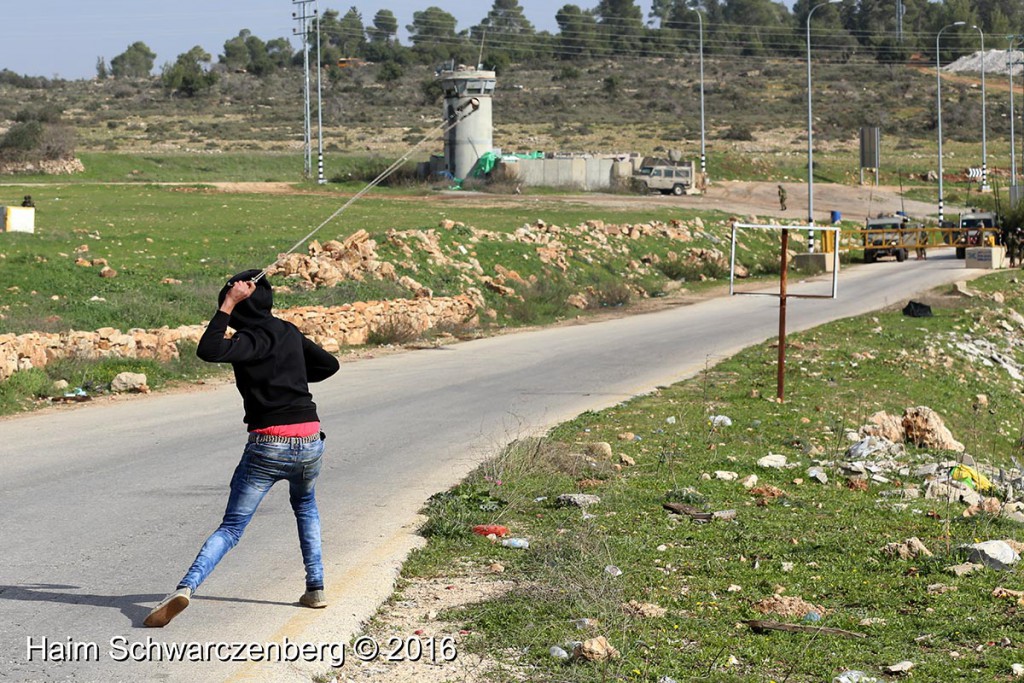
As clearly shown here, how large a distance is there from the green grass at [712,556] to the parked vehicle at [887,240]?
101 ft

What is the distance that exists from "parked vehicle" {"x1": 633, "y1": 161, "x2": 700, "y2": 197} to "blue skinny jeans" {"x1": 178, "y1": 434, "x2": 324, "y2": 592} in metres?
55.7

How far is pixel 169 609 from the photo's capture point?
717 cm

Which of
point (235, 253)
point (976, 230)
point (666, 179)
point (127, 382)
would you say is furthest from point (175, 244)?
point (666, 179)

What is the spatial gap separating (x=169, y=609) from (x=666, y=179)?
56.9m

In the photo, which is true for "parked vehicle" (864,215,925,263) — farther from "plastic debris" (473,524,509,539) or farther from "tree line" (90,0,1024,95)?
"tree line" (90,0,1024,95)

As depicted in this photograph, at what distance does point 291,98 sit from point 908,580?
11939 cm

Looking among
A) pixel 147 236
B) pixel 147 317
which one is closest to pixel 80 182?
pixel 147 236

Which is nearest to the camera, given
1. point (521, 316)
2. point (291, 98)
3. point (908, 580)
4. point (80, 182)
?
point (908, 580)

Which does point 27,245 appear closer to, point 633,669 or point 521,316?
point 521,316

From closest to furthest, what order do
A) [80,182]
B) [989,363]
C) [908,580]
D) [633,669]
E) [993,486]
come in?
[633,669], [908,580], [993,486], [989,363], [80,182]

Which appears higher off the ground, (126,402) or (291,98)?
(291,98)

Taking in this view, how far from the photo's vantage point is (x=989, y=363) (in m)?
24.1

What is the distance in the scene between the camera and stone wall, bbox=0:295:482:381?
17844mm

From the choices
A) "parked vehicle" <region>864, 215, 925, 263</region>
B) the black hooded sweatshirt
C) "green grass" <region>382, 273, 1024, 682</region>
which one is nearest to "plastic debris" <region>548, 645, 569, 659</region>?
"green grass" <region>382, 273, 1024, 682</region>
